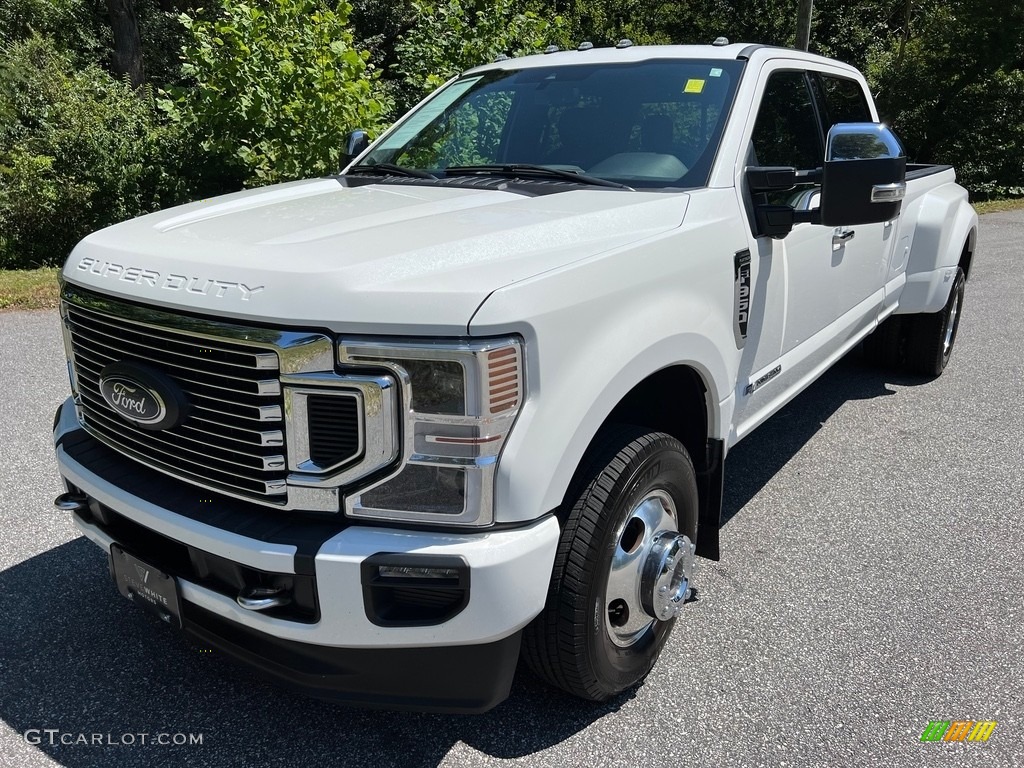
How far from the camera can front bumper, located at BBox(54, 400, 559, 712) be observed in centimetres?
192

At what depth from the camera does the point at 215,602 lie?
2096mm

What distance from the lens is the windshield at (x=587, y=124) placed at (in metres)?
3.06

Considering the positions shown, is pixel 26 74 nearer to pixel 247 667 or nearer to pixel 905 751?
pixel 247 667

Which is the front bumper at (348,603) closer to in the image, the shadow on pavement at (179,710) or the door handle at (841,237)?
the shadow on pavement at (179,710)

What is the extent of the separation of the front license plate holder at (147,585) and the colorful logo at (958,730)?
2.15 metres

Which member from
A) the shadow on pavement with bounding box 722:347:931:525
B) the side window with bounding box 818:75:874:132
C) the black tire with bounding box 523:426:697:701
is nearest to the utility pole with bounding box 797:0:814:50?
the shadow on pavement with bounding box 722:347:931:525

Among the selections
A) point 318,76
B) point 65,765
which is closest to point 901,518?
point 65,765

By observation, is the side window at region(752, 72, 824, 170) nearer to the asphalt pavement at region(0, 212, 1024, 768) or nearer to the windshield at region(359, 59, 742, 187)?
the windshield at region(359, 59, 742, 187)

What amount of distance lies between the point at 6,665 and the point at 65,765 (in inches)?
23.1

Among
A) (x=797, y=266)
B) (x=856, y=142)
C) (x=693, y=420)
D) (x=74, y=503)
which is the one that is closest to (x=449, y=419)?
(x=693, y=420)

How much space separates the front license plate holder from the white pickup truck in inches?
0.4

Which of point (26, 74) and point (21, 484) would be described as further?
point (26, 74)

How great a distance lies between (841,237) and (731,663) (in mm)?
2004

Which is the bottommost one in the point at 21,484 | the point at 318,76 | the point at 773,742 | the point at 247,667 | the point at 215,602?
the point at 21,484
